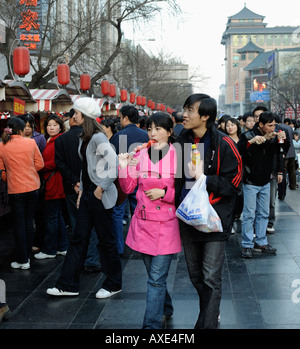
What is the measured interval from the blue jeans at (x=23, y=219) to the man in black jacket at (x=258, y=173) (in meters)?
2.57

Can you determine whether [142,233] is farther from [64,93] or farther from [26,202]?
[64,93]

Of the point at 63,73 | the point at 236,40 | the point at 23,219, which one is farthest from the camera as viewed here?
the point at 236,40

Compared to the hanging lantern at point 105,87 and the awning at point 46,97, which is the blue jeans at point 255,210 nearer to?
the awning at point 46,97

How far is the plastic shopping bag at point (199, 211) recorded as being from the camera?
3.07 meters

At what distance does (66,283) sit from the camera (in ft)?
14.7

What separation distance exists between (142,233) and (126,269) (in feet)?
6.97

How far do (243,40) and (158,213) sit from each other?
156 m

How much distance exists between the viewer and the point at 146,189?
3467 mm

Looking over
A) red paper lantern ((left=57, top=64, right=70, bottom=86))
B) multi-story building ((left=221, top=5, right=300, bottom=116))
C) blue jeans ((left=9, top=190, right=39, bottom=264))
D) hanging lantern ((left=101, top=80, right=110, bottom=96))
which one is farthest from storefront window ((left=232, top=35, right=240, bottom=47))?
blue jeans ((left=9, top=190, right=39, bottom=264))

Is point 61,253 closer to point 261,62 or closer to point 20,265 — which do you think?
point 20,265

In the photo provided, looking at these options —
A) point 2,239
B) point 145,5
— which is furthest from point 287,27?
point 2,239

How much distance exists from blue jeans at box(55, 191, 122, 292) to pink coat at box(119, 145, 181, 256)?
92 centimetres

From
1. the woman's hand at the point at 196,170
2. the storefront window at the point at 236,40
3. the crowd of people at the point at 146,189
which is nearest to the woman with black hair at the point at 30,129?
the crowd of people at the point at 146,189

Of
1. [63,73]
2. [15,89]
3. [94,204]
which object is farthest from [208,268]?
[63,73]
